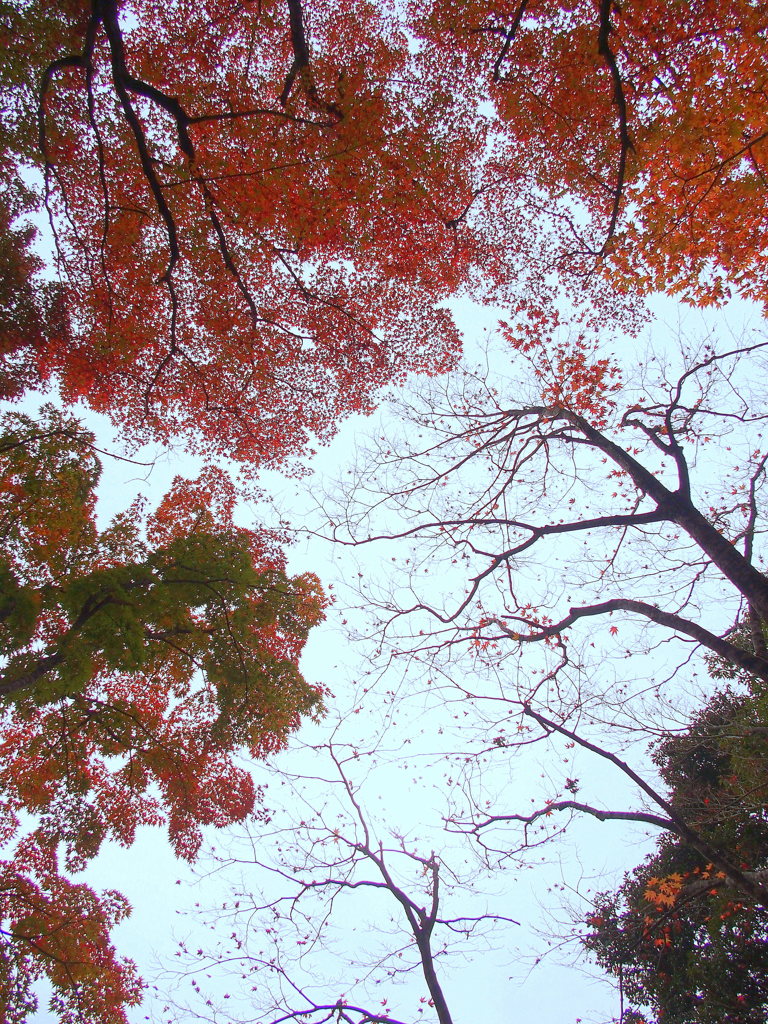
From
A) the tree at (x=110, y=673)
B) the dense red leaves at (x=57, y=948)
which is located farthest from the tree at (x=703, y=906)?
the dense red leaves at (x=57, y=948)

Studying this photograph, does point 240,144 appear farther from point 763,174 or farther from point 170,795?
point 170,795

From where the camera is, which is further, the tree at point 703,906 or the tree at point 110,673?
the tree at point 703,906

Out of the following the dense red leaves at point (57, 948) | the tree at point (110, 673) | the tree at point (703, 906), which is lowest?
the tree at point (703, 906)

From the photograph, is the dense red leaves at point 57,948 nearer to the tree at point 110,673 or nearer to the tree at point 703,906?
the tree at point 110,673

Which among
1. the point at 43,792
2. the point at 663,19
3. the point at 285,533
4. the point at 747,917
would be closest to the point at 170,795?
the point at 43,792

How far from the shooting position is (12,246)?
8.17m

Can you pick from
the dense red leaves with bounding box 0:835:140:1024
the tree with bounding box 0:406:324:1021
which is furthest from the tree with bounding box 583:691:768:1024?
the dense red leaves with bounding box 0:835:140:1024

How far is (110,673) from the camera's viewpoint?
655 cm

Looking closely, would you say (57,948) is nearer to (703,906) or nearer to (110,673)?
(110,673)

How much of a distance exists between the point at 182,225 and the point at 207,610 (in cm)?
525

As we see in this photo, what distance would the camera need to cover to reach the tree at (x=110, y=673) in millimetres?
5078

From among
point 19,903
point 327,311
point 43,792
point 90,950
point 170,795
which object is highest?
point 327,311

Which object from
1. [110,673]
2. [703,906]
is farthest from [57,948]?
[703,906]

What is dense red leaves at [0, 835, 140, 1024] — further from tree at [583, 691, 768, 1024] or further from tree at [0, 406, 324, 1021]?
tree at [583, 691, 768, 1024]
